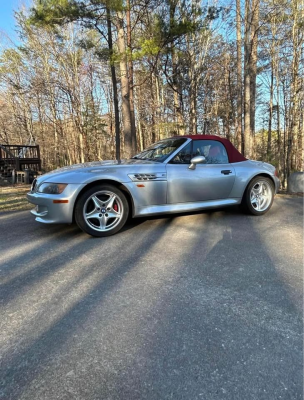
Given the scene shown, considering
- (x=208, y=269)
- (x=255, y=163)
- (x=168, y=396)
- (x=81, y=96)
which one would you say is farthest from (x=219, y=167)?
(x=81, y=96)

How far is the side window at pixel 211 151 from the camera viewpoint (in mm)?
4258

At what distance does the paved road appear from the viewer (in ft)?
4.24

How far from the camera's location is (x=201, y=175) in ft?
13.3

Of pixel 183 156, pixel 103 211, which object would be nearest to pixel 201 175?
pixel 183 156

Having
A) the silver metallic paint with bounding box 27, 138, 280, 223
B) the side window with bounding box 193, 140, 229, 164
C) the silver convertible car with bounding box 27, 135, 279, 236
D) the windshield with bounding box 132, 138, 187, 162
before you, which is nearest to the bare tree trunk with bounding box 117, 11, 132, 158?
the windshield with bounding box 132, 138, 187, 162

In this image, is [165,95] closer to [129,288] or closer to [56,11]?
[56,11]

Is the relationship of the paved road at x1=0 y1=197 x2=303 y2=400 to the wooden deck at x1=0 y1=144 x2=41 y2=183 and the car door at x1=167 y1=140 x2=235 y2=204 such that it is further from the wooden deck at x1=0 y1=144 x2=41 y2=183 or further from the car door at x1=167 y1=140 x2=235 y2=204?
the wooden deck at x1=0 y1=144 x2=41 y2=183

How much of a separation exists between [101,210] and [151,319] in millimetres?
2001

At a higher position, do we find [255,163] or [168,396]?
[255,163]

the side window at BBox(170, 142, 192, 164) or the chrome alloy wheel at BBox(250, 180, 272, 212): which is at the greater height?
the side window at BBox(170, 142, 192, 164)

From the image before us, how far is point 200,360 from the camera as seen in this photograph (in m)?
1.43

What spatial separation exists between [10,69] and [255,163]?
21.3 m

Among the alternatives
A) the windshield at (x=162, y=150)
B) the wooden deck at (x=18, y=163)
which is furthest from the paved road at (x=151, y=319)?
the wooden deck at (x=18, y=163)

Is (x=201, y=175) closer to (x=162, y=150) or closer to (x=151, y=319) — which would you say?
(x=162, y=150)
